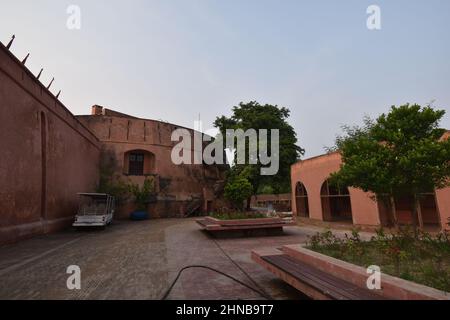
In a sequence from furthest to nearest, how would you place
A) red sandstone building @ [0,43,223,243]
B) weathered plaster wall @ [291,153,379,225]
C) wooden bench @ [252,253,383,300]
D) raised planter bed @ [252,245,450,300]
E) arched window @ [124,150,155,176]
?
arched window @ [124,150,155,176] → weathered plaster wall @ [291,153,379,225] → red sandstone building @ [0,43,223,243] → wooden bench @ [252,253,383,300] → raised planter bed @ [252,245,450,300]

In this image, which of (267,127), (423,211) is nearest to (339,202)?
(423,211)

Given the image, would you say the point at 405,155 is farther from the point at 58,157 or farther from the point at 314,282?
the point at 58,157

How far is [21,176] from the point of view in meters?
9.93

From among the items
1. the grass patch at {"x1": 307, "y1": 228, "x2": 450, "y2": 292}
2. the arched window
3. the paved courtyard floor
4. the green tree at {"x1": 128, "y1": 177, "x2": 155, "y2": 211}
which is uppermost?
the arched window

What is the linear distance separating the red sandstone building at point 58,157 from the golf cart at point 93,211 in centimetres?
101

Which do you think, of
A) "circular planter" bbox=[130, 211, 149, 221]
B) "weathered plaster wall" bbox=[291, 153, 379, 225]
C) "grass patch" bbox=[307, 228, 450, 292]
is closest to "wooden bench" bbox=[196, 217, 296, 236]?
"grass patch" bbox=[307, 228, 450, 292]

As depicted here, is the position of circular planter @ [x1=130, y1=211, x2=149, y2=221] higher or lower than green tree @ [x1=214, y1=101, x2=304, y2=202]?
lower

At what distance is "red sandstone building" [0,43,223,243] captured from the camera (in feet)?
30.9

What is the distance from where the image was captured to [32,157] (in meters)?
10.9

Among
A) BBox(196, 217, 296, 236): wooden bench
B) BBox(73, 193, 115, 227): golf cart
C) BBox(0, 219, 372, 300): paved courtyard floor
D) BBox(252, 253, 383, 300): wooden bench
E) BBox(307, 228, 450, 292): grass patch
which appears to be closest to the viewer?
BBox(252, 253, 383, 300): wooden bench

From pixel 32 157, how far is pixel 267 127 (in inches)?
796

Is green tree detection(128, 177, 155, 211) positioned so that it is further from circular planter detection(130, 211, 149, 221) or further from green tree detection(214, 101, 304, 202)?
green tree detection(214, 101, 304, 202)
